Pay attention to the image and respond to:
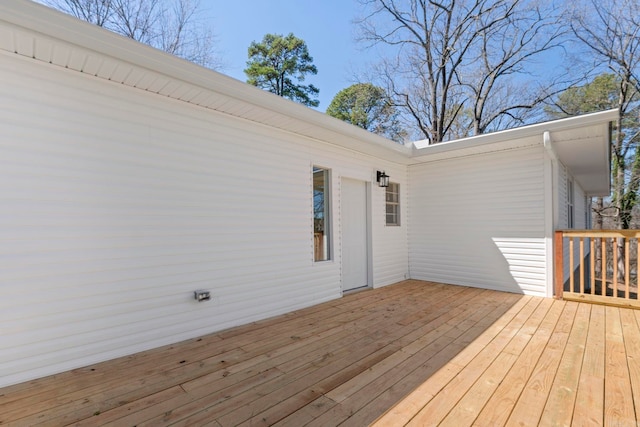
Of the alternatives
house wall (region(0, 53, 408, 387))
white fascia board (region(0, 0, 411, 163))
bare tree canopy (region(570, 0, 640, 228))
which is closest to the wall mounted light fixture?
white fascia board (region(0, 0, 411, 163))

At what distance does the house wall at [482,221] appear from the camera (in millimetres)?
4984

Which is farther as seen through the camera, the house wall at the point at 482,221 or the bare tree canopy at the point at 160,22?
the bare tree canopy at the point at 160,22

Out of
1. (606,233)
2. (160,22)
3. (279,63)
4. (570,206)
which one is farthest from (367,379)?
(279,63)

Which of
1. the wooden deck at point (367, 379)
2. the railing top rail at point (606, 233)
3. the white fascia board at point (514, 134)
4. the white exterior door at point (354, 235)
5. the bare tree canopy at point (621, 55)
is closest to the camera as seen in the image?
the wooden deck at point (367, 379)

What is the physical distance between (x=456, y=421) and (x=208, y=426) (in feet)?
5.10

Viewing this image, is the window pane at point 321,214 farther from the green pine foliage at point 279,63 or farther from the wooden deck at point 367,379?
the green pine foliage at point 279,63

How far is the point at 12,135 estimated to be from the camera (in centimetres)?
236

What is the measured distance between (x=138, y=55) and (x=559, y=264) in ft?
20.2

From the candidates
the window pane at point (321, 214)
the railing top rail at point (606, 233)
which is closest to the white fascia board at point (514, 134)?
the railing top rail at point (606, 233)

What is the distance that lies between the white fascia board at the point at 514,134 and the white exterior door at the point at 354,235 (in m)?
1.37

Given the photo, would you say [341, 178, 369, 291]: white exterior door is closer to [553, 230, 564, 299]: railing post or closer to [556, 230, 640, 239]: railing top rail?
[553, 230, 564, 299]: railing post

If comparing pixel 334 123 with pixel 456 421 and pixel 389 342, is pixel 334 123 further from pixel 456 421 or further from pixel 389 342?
pixel 456 421

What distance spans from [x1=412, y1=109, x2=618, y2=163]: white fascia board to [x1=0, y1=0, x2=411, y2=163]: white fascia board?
2.19 m

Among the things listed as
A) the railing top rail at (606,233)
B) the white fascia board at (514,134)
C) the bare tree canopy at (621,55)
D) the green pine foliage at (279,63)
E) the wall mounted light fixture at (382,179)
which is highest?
the green pine foliage at (279,63)
